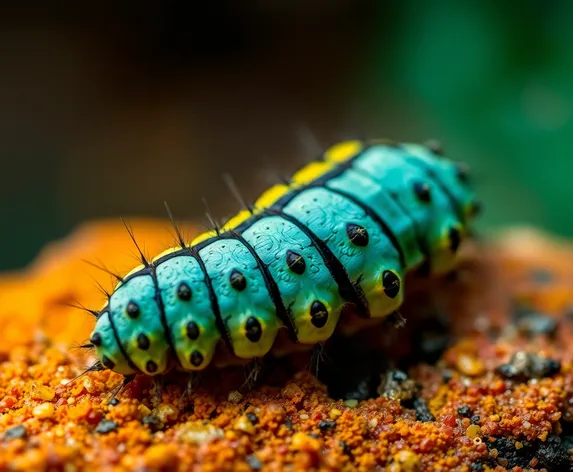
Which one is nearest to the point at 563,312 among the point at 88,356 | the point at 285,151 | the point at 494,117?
the point at 88,356

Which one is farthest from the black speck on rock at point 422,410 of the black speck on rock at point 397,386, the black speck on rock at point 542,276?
the black speck on rock at point 542,276

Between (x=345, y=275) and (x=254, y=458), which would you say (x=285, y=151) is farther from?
(x=254, y=458)

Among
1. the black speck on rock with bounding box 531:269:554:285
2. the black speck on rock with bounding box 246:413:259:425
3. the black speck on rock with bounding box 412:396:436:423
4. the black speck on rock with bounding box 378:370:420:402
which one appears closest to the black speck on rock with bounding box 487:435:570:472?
the black speck on rock with bounding box 412:396:436:423

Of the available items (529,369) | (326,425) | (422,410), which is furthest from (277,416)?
(529,369)

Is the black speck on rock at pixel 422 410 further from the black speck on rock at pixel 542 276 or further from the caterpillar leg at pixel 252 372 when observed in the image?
the black speck on rock at pixel 542 276

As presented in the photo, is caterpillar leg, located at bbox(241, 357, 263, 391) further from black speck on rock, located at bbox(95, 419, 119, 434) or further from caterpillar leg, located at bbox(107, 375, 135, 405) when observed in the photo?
black speck on rock, located at bbox(95, 419, 119, 434)

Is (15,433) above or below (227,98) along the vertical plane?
below

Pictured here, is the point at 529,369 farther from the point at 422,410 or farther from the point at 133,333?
the point at 133,333
